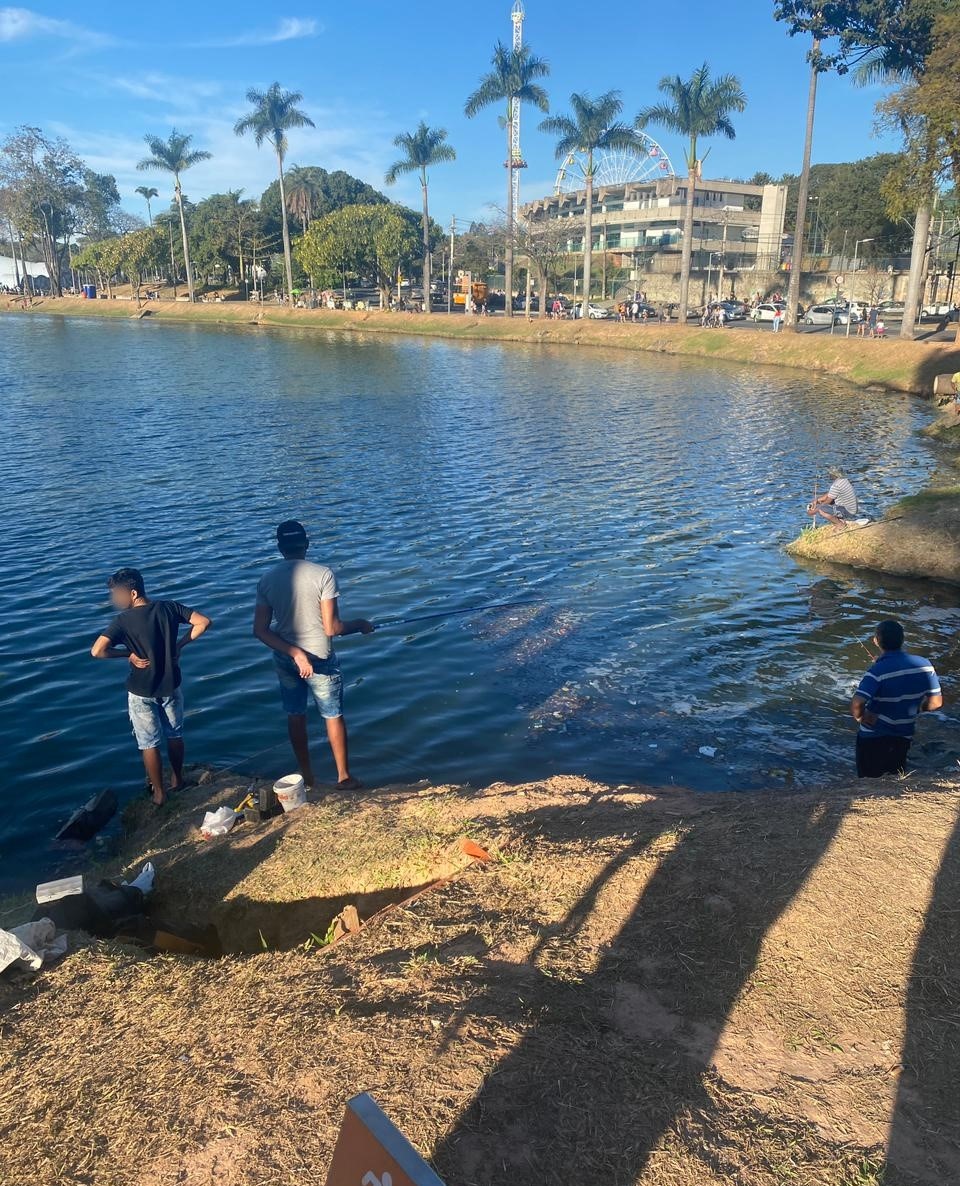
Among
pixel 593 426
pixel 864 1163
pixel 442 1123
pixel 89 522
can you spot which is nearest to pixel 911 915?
pixel 864 1163

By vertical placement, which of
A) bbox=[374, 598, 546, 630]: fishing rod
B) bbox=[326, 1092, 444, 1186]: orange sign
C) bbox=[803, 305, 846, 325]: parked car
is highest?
bbox=[803, 305, 846, 325]: parked car

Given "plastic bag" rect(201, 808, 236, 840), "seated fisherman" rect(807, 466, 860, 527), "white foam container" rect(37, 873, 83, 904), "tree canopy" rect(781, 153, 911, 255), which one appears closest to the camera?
"white foam container" rect(37, 873, 83, 904)

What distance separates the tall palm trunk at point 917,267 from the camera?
3862 cm

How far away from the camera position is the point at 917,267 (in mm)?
41094

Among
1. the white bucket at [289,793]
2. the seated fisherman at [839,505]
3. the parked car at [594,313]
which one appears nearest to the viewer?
the white bucket at [289,793]

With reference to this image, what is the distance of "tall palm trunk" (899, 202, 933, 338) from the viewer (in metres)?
38.6

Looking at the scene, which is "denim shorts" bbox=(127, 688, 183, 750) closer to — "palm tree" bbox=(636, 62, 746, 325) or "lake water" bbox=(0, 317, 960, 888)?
"lake water" bbox=(0, 317, 960, 888)

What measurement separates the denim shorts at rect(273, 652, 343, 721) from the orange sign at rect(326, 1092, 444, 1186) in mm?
5100

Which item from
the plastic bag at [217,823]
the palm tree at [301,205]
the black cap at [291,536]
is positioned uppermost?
the palm tree at [301,205]

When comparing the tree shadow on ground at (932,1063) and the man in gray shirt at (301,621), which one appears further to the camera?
the man in gray shirt at (301,621)

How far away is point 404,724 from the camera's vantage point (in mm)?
9180

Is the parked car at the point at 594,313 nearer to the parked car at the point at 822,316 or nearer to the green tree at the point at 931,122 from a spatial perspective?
the parked car at the point at 822,316

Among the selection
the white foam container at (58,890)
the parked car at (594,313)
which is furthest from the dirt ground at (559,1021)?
the parked car at (594,313)

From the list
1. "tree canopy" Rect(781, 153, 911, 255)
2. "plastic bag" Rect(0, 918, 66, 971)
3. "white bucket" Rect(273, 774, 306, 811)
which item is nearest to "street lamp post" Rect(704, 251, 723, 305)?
"tree canopy" Rect(781, 153, 911, 255)
